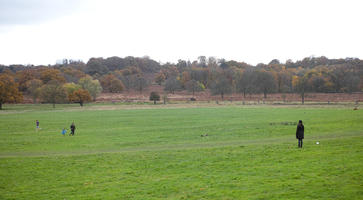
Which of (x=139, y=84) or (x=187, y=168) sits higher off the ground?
(x=139, y=84)

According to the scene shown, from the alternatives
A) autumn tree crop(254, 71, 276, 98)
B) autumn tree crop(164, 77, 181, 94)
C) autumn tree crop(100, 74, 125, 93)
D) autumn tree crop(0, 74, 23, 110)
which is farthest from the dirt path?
autumn tree crop(100, 74, 125, 93)

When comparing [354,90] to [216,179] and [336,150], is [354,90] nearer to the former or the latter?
[336,150]

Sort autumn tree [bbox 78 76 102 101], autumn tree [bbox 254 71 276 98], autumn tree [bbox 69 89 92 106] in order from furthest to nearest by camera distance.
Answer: autumn tree [bbox 254 71 276 98] → autumn tree [bbox 78 76 102 101] → autumn tree [bbox 69 89 92 106]

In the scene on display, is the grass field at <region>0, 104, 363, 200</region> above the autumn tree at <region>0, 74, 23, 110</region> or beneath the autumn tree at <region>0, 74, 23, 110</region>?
beneath

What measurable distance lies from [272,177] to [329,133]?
1711cm

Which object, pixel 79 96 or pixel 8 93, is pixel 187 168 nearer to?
pixel 79 96

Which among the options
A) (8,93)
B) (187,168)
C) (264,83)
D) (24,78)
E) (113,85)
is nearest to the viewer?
(187,168)

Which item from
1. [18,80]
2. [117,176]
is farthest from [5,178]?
[18,80]

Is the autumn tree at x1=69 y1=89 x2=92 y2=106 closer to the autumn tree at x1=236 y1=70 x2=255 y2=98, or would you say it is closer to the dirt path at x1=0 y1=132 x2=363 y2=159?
the autumn tree at x1=236 y1=70 x2=255 y2=98

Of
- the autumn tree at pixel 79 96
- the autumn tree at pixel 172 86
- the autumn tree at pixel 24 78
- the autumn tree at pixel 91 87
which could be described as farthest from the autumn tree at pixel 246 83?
the autumn tree at pixel 24 78

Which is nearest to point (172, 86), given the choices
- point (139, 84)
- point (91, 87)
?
point (139, 84)

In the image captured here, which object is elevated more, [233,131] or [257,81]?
[257,81]

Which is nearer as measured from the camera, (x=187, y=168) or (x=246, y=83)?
(x=187, y=168)

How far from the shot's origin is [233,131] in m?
33.3
